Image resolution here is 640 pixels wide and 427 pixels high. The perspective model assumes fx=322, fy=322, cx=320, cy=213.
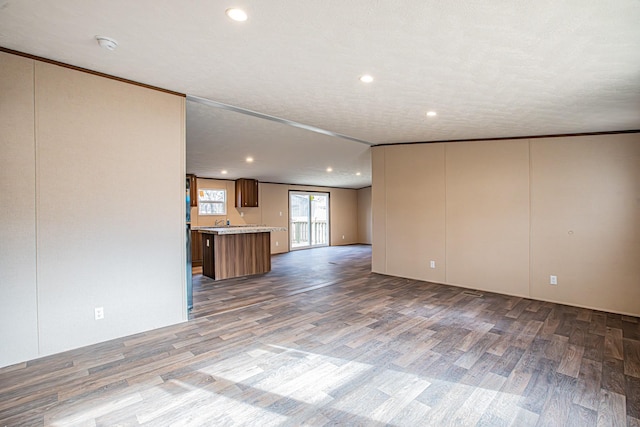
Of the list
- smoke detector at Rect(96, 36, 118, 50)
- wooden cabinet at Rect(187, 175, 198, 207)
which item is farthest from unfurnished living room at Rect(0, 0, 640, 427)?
wooden cabinet at Rect(187, 175, 198, 207)

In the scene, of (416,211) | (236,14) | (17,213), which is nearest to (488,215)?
(416,211)

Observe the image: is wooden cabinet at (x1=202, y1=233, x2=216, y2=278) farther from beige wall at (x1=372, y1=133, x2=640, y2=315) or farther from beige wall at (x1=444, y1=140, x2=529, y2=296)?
beige wall at (x1=444, y1=140, x2=529, y2=296)

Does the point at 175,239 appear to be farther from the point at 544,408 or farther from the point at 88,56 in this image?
the point at 544,408

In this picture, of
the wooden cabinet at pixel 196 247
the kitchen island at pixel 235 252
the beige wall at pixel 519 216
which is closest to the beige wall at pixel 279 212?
the wooden cabinet at pixel 196 247

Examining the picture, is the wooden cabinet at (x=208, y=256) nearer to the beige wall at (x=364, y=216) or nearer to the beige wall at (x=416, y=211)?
the beige wall at (x=416, y=211)

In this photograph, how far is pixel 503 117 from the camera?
3.90m

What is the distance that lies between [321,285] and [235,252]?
1.86 metres

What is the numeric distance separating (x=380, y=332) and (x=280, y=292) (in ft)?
6.72

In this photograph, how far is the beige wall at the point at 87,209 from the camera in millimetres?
2594

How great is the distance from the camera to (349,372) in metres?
2.50

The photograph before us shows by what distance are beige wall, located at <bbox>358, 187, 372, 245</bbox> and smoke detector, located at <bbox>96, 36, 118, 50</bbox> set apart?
416 inches

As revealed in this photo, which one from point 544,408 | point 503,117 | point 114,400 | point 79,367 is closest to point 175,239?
point 79,367

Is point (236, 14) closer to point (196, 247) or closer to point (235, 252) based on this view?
point (235, 252)

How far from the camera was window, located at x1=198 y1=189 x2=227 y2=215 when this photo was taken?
880 centimetres
